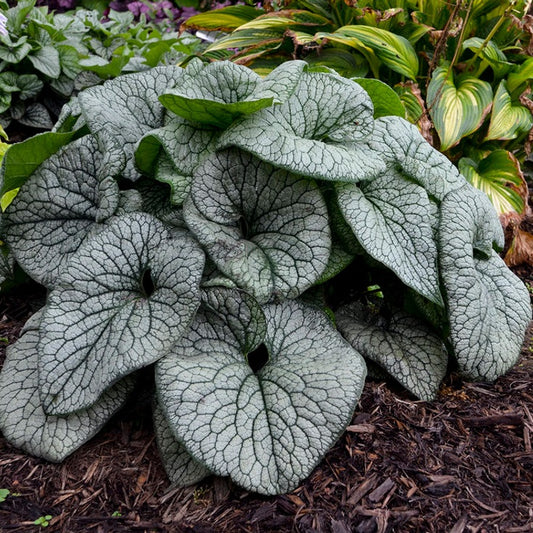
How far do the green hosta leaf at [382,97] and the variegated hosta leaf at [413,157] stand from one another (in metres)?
0.12

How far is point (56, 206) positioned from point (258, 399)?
110 centimetres

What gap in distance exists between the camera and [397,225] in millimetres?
2246

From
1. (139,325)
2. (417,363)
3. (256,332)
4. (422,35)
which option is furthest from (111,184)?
(422,35)

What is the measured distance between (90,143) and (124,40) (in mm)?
2796

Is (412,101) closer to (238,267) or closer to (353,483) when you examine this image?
(238,267)

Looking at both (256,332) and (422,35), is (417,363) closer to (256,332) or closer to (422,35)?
(256,332)

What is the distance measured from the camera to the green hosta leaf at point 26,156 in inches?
89.7

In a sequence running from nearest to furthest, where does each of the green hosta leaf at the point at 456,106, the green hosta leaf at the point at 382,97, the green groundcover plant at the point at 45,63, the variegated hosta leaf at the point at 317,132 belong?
the variegated hosta leaf at the point at 317,132
the green hosta leaf at the point at 382,97
the green hosta leaf at the point at 456,106
the green groundcover plant at the point at 45,63

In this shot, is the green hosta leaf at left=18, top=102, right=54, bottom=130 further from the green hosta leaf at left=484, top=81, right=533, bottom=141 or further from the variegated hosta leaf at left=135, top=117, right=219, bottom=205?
the green hosta leaf at left=484, top=81, right=533, bottom=141

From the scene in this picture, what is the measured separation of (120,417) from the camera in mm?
2248

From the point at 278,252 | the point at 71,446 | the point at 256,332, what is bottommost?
the point at 71,446


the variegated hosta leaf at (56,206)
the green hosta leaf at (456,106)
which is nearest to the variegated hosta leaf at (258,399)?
the variegated hosta leaf at (56,206)

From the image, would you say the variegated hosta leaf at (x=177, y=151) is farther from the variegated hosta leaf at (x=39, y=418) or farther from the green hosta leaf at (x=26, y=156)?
the variegated hosta leaf at (x=39, y=418)

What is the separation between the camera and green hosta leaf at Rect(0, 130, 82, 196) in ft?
7.47
